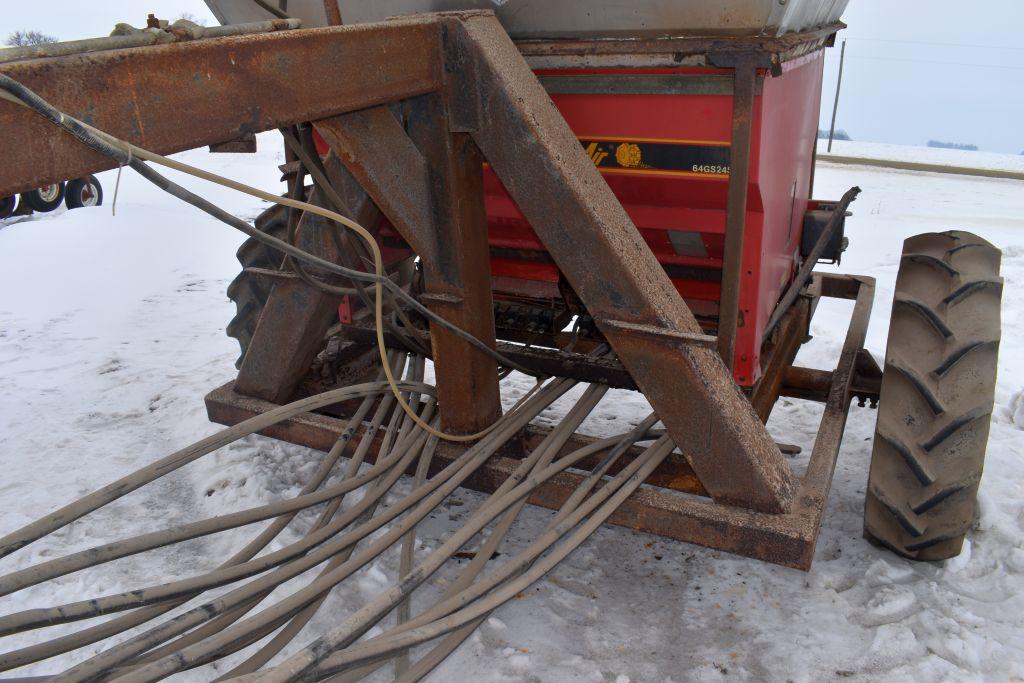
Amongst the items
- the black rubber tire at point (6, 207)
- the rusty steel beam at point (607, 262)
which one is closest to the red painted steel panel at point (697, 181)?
the rusty steel beam at point (607, 262)

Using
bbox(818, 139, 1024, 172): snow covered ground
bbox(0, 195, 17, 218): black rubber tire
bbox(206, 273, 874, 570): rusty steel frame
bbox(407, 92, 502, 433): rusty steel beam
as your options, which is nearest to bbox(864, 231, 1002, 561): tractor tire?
bbox(206, 273, 874, 570): rusty steel frame

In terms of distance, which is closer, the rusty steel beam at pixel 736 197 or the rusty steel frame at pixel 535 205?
the rusty steel frame at pixel 535 205

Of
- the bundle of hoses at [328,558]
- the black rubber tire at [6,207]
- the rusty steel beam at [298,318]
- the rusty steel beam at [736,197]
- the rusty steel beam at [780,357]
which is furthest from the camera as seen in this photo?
the black rubber tire at [6,207]

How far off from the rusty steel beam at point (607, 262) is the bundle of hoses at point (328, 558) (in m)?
0.32

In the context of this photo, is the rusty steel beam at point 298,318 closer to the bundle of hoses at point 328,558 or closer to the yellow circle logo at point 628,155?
the bundle of hoses at point 328,558

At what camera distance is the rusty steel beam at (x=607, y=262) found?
7.44 feet

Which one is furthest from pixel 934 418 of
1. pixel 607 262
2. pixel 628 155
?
pixel 628 155

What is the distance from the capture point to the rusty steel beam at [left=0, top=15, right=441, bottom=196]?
1.40 meters

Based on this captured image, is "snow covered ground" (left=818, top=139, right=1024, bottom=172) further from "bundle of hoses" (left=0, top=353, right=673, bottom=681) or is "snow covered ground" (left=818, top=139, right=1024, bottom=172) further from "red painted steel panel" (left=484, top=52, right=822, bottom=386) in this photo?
"bundle of hoses" (left=0, top=353, right=673, bottom=681)

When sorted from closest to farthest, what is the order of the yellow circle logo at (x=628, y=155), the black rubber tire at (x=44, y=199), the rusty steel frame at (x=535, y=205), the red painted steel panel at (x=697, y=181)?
the rusty steel frame at (x=535, y=205) < the red painted steel panel at (x=697, y=181) < the yellow circle logo at (x=628, y=155) < the black rubber tire at (x=44, y=199)

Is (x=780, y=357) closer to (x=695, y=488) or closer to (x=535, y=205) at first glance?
(x=695, y=488)

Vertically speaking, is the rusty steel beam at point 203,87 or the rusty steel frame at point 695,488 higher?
the rusty steel beam at point 203,87

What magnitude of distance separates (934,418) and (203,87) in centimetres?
231

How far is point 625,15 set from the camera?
2.53 metres
